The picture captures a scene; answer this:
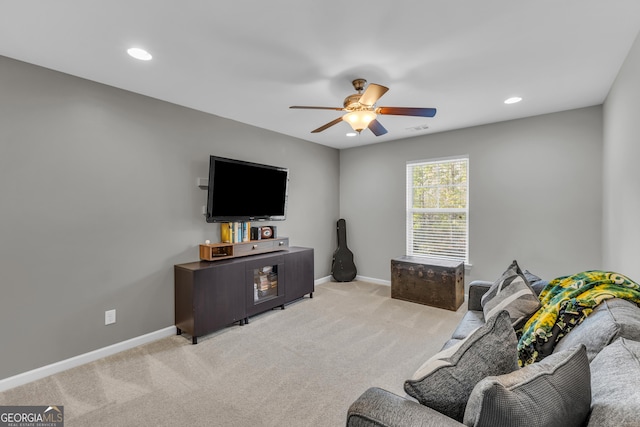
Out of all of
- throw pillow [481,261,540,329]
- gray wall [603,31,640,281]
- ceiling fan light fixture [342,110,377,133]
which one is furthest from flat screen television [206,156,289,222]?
gray wall [603,31,640,281]

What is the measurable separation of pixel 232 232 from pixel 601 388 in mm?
Result: 3416

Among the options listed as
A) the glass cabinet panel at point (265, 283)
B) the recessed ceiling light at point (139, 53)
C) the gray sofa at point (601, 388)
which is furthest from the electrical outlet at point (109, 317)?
the gray sofa at point (601, 388)


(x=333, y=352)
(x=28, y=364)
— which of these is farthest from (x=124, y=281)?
(x=333, y=352)

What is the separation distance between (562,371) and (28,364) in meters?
3.49

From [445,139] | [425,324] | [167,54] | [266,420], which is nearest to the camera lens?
[266,420]

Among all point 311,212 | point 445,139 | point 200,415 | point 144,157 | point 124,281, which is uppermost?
point 445,139

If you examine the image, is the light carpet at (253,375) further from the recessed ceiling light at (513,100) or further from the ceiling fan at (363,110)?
the recessed ceiling light at (513,100)

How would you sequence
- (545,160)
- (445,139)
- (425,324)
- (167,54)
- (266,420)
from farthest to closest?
(445,139), (545,160), (425,324), (167,54), (266,420)

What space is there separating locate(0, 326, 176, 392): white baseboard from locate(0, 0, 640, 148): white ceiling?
2.49 metres

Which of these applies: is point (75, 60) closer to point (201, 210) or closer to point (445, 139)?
point (201, 210)

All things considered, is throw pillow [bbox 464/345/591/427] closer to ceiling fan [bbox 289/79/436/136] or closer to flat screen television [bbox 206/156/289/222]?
ceiling fan [bbox 289/79/436/136]

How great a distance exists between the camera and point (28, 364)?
234 cm

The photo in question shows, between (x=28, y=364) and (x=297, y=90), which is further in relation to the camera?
(x=297, y=90)

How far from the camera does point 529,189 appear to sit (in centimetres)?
378
